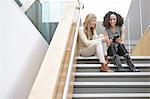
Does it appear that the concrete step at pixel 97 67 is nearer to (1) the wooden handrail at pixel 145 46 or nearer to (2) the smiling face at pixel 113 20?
(2) the smiling face at pixel 113 20

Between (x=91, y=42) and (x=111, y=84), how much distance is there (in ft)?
3.39

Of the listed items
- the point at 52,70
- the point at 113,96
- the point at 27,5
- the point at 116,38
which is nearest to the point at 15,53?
the point at 52,70

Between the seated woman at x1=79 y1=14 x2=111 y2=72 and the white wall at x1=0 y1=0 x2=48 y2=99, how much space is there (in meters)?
0.90

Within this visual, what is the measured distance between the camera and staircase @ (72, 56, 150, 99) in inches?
140

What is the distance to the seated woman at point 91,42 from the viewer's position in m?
4.33

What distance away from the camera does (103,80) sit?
4.05 meters

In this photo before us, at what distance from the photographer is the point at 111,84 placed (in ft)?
12.3

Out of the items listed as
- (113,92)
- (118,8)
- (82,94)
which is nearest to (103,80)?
(113,92)

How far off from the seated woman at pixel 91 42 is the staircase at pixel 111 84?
0.15 meters

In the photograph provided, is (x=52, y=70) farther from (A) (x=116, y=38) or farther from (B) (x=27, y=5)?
(A) (x=116, y=38)

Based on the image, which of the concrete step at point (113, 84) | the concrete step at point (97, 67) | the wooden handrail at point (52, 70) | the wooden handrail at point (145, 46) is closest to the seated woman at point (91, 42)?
the concrete step at point (97, 67)

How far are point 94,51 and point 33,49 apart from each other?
38.1 inches

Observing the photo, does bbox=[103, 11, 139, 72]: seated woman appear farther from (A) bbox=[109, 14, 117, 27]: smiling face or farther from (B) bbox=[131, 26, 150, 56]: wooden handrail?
(B) bbox=[131, 26, 150, 56]: wooden handrail

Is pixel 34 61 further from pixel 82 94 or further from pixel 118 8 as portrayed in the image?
pixel 118 8
